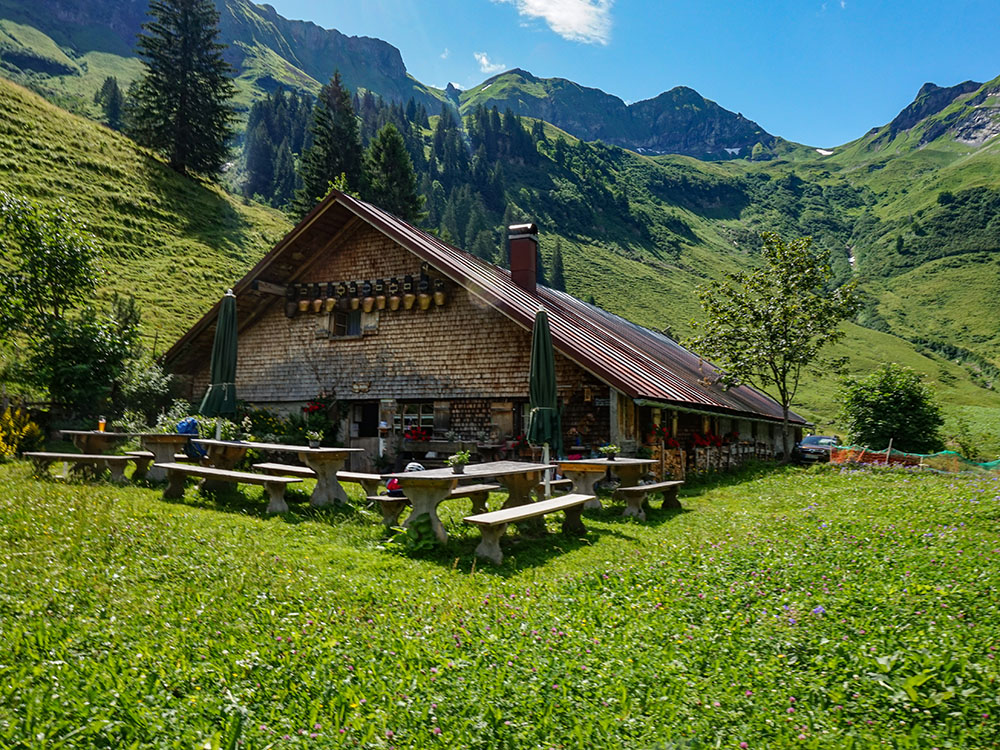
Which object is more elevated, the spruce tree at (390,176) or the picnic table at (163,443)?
the spruce tree at (390,176)

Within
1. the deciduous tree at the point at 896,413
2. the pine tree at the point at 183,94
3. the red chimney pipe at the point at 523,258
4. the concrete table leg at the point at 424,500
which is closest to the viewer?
the concrete table leg at the point at 424,500

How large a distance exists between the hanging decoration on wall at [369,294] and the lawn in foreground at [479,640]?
985cm

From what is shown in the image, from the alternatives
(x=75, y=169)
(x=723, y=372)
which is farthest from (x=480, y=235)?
(x=723, y=372)

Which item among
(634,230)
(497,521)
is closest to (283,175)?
(634,230)

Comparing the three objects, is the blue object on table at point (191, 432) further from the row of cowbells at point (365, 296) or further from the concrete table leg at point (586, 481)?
the concrete table leg at point (586, 481)

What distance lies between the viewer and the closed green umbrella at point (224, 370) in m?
13.0

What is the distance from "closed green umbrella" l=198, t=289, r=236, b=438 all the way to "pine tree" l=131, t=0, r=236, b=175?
39.9m

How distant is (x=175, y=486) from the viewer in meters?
10.1

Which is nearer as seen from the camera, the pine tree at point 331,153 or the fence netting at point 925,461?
the fence netting at point 925,461

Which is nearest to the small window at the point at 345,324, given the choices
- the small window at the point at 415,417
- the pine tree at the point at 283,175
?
the small window at the point at 415,417

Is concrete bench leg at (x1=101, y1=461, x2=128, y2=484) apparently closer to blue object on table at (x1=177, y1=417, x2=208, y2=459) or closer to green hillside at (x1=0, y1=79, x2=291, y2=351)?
blue object on table at (x1=177, y1=417, x2=208, y2=459)

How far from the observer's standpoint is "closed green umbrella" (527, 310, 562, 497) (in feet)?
34.7

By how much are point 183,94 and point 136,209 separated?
48.3 ft

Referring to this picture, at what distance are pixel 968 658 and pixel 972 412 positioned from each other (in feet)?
231
